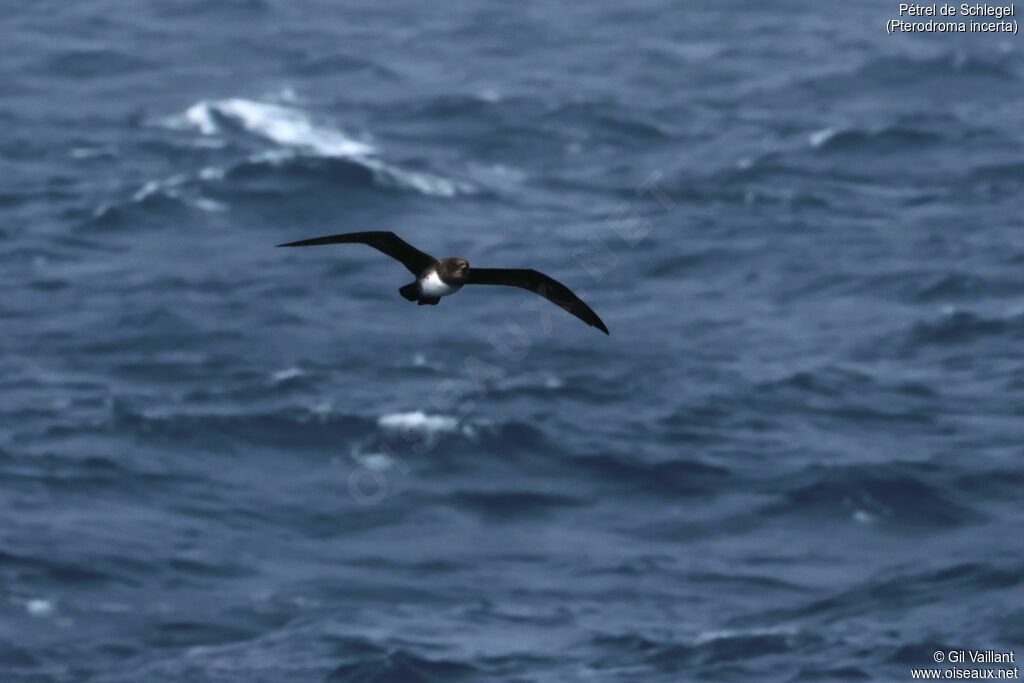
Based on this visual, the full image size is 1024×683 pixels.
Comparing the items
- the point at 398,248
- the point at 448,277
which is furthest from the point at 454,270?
the point at 398,248

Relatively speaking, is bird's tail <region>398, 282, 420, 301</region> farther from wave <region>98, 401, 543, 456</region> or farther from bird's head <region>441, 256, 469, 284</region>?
wave <region>98, 401, 543, 456</region>

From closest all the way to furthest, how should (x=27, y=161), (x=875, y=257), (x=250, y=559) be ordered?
(x=250, y=559) < (x=875, y=257) < (x=27, y=161)

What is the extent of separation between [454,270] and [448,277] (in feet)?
0.63

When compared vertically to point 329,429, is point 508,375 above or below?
above

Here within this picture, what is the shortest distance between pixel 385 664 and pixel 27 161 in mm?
50347

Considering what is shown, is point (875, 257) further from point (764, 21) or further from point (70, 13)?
point (70, 13)

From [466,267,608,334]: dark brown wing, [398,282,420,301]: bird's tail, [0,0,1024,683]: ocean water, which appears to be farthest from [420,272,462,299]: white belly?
[0,0,1024,683]: ocean water

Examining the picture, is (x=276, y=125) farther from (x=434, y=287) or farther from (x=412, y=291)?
(x=434, y=287)

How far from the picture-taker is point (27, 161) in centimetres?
12444

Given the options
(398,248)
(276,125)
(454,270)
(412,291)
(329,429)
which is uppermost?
(398,248)

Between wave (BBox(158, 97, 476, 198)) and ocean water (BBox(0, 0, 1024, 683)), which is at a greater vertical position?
wave (BBox(158, 97, 476, 198))

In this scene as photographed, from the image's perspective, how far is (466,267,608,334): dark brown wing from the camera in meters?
37.4

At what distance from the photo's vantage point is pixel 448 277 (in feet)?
121

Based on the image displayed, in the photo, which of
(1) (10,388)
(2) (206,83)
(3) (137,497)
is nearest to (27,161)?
(2) (206,83)
